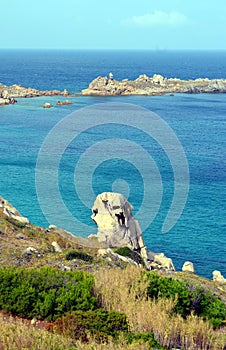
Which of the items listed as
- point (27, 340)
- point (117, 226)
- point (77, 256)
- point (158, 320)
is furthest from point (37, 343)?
point (117, 226)

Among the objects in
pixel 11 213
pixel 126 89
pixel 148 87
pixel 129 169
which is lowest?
pixel 11 213

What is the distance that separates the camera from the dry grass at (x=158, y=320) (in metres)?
15.2

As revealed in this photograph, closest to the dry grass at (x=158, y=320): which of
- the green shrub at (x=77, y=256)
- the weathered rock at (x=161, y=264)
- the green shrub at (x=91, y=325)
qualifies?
the green shrub at (x=91, y=325)

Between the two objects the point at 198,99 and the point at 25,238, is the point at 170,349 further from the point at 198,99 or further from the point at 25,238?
the point at 198,99

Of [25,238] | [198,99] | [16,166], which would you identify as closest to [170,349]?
[25,238]

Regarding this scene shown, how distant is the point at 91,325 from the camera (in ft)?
50.5

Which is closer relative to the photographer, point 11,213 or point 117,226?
point 11,213

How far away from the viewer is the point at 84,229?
42.4 metres

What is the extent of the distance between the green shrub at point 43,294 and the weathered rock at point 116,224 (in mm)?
16402

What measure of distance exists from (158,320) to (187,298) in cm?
418

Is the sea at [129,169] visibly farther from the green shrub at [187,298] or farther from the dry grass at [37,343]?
the dry grass at [37,343]

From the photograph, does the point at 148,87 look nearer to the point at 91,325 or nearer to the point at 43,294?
the point at 43,294

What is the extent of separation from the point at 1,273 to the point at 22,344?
19.2 ft

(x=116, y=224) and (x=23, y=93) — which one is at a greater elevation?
(x=23, y=93)
